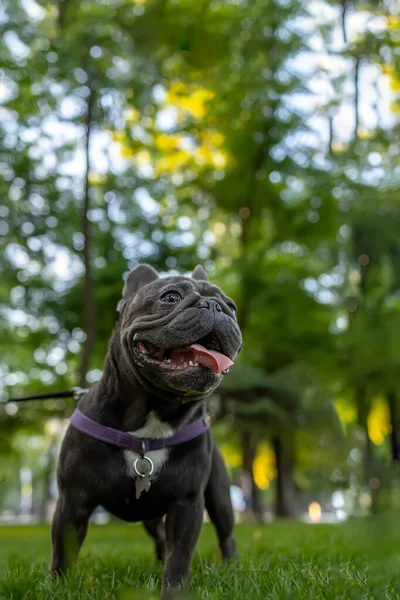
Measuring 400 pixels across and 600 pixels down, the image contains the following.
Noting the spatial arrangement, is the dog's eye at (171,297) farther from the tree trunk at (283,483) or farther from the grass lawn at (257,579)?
the tree trunk at (283,483)

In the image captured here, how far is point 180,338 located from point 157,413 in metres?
0.56

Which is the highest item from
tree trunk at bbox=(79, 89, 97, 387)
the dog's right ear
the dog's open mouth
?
the dog's right ear

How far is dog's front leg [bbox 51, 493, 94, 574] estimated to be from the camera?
3.60 meters

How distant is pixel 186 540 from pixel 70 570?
621 millimetres

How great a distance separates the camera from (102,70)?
12.3 meters

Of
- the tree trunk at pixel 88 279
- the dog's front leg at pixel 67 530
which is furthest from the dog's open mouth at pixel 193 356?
the tree trunk at pixel 88 279

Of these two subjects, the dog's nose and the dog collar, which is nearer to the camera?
the dog's nose

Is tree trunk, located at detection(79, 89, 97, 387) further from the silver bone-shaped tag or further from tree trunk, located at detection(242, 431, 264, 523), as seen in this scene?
the silver bone-shaped tag

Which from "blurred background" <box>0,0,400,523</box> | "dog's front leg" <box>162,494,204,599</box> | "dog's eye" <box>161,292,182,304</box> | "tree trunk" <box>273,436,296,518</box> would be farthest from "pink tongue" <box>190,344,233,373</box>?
"tree trunk" <box>273,436,296,518</box>

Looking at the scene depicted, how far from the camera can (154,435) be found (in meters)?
3.58

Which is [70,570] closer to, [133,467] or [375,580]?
[133,467]

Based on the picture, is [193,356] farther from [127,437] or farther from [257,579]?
[257,579]

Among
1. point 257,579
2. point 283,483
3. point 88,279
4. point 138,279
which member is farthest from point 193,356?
point 283,483

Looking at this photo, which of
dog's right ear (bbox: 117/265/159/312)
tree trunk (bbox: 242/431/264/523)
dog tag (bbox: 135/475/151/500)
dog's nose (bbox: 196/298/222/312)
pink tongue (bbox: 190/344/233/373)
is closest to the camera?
pink tongue (bbox: 190/344/233/373)
